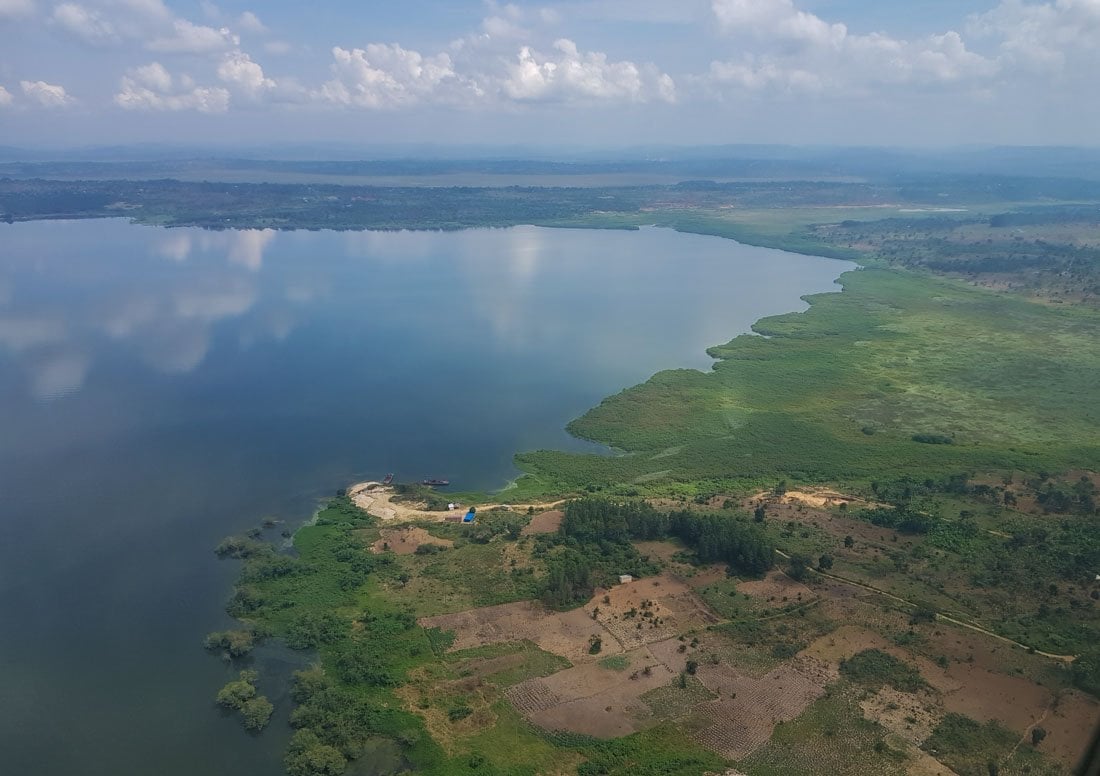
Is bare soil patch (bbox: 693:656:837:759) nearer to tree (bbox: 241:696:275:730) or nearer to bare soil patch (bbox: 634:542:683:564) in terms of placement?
bare soil patch (bbox: 634:542:683:564)

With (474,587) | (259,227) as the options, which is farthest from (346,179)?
(474,587)

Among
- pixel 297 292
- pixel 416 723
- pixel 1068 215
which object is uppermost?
pixel 1068 215

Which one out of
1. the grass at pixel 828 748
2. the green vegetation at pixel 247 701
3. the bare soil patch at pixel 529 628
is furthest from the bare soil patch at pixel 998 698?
the green vegetation at pixel 247 701

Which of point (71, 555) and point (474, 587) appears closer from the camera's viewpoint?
point (474, 587)

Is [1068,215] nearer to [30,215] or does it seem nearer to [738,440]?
[738,440]

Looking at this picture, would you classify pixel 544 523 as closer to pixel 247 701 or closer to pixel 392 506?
pixel 392 506

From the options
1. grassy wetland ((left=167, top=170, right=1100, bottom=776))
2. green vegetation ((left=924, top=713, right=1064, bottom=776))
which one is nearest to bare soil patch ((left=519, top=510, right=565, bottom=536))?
grassy wetland ((left=167, top=170, right=1100, bottom=776))
